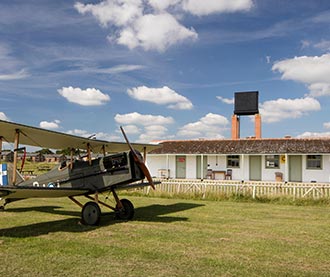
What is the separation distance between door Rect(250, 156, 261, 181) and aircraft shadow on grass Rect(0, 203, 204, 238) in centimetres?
1647

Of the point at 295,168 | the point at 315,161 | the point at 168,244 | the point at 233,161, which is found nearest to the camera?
the point at 168,244

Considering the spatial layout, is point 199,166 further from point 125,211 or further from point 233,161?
point 125,211

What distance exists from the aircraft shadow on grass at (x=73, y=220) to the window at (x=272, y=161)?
16.5 metres

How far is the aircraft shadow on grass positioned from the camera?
927 centimetres

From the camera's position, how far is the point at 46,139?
11.4 metres

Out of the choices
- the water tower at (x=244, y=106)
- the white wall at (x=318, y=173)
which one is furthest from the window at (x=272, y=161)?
the water tower at (x=244, y=106)

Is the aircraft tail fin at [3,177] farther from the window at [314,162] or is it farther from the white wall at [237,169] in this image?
the window at [314,162]

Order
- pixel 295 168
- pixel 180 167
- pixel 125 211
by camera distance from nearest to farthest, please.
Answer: pixel 125 211, pixel 295 168, pixel 180 167

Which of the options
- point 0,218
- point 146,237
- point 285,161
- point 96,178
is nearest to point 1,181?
point 0,218

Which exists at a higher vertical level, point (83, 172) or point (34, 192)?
point (83, 172)

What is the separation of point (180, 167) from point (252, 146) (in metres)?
7.05

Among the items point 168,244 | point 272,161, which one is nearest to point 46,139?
point 168,244

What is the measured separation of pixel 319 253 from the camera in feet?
23.4

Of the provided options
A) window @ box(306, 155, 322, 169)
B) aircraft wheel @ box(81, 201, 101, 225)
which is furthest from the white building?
aircraft wheel @ box(81, 201, 101, 225)
